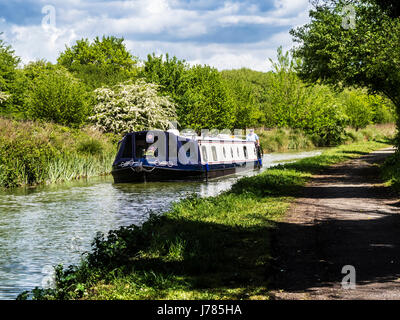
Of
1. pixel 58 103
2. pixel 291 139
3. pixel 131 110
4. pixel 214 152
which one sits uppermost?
pixel 58 103

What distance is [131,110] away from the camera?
110ft

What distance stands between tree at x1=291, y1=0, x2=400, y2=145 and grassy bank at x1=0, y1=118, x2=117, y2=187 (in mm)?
12577

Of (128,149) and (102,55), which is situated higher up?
(102,55)

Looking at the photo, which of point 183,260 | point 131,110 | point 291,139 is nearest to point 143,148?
point 131,110

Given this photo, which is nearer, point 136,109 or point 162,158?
point 162,158

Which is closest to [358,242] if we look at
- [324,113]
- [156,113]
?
[156,113]

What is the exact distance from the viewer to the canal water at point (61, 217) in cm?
768

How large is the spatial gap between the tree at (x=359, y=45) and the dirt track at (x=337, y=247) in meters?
6.55

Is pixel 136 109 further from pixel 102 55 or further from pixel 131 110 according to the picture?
pixel 102 55

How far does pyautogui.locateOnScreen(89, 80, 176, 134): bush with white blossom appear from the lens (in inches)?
1316

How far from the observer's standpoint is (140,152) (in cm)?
2206

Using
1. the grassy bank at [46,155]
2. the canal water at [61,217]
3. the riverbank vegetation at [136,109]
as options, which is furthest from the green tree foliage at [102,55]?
the canal water at [61,217]

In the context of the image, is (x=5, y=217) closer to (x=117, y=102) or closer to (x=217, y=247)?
(x=217, y=247)

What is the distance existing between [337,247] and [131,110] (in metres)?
28.1
